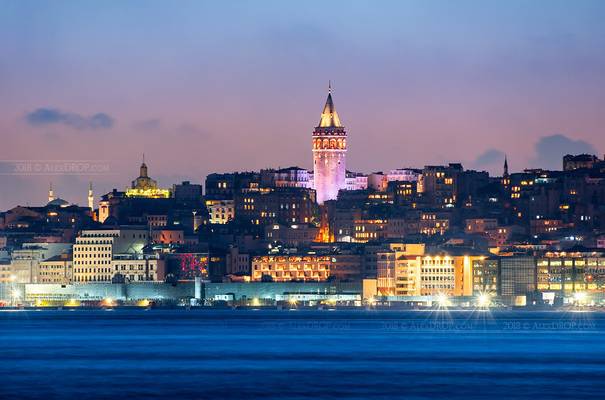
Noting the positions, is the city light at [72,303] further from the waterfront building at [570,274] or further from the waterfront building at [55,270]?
the waterfront building at [570,274]

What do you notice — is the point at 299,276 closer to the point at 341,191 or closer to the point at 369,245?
the point at 369,245

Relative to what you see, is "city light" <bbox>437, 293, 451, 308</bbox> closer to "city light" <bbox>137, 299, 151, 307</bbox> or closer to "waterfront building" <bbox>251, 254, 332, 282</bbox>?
"waterfront building" <bbox>251, 254, 332, 282</bbox>

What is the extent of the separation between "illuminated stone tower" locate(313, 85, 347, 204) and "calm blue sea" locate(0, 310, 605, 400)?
5962cm

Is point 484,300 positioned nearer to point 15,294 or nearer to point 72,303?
point 72,303

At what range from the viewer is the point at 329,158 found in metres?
188

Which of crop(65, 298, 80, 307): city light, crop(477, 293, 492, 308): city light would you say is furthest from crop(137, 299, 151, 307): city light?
crop(477, 293, 492, 308): city light

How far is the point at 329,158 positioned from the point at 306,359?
10621 centimetres

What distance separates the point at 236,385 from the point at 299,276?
285 ft

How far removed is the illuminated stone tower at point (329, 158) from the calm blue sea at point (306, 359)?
196 feet

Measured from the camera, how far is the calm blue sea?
223ft

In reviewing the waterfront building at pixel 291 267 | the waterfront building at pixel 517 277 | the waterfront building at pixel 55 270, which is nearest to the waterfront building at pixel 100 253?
the waterfront building at pixel 55 270

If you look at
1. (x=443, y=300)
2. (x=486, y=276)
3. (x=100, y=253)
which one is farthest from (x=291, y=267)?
(x=486, y=276)

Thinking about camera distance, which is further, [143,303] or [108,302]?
[108,302]

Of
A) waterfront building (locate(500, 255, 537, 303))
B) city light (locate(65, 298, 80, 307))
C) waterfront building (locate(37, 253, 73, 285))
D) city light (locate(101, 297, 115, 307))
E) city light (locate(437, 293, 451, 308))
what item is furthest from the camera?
waterfront building (locate(37, 253, 73, 285))
